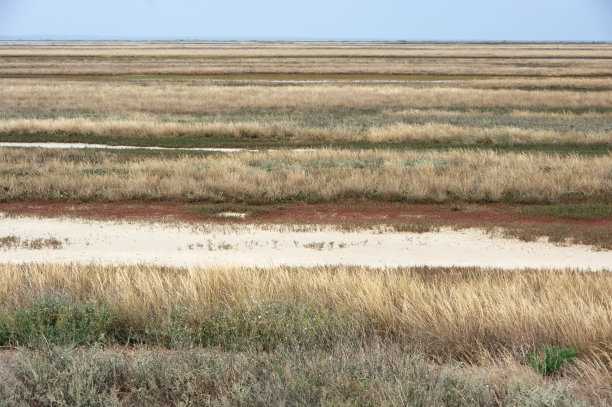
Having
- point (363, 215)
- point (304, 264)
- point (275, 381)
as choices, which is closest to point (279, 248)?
point (304, 264)

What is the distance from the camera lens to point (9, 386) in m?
5.47

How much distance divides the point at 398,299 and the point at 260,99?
41.2 metres

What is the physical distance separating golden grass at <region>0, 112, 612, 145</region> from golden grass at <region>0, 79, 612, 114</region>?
27.1 feet

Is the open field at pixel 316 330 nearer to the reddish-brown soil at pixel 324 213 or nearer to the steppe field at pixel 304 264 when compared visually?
the steppe field at pixel 304 264

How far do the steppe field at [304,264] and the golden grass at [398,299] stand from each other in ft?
0.13

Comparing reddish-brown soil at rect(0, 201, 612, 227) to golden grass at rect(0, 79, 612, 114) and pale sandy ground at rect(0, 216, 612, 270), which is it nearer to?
pale sandy ground at rect(0, 216, 612, 270)

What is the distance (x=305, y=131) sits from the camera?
3189 centimetres

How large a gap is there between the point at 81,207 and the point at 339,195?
25.4 feet

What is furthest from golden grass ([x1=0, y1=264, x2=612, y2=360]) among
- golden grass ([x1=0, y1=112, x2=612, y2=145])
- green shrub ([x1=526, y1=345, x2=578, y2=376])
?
golden grass ([x1=0, y1=112, x2=612, y2=145])

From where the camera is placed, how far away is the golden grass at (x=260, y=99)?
4397 cm

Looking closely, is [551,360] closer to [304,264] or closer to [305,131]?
[304,264]

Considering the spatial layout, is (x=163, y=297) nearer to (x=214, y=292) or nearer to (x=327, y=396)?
(x=214, y=292)

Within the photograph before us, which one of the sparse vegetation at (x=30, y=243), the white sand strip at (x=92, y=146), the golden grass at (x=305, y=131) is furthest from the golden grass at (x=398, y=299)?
the golden grass at (x=305, y=131)

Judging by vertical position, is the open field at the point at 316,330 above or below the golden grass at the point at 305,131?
above
